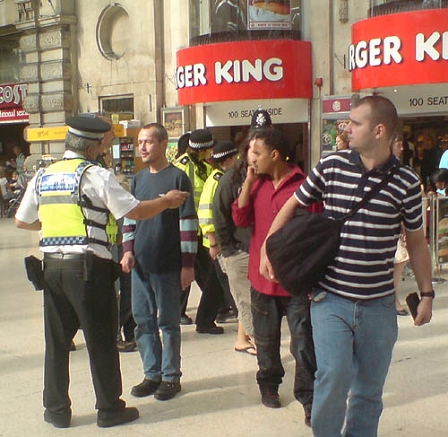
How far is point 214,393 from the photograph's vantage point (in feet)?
18.1

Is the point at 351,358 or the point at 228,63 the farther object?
the point at 228,63

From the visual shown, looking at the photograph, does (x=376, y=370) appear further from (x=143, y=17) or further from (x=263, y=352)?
(x=143, y=17)

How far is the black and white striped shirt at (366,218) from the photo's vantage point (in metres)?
3.63

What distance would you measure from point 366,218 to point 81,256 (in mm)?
1909

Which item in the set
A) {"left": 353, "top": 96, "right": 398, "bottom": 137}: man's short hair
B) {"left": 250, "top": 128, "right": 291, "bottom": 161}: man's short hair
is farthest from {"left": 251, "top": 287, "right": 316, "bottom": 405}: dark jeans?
{"left": 353, "top": 96, "right": 398, "bottom": 137}: man's short hair

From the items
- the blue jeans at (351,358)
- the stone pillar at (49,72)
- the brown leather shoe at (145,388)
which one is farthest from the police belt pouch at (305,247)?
the stone pillar at (49,72)

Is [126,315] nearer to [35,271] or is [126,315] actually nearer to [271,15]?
[35,271]

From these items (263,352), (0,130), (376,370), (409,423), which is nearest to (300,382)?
(263,352)

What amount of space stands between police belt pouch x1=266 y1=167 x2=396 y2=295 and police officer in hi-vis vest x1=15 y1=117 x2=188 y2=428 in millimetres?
1229

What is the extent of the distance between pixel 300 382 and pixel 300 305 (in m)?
0.49

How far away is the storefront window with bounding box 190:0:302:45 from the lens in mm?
16125

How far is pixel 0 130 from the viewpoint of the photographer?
2820cm

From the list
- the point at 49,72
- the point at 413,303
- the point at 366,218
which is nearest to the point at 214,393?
the point at 413,303

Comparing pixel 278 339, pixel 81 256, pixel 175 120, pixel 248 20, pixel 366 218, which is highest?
pixel 248 20
